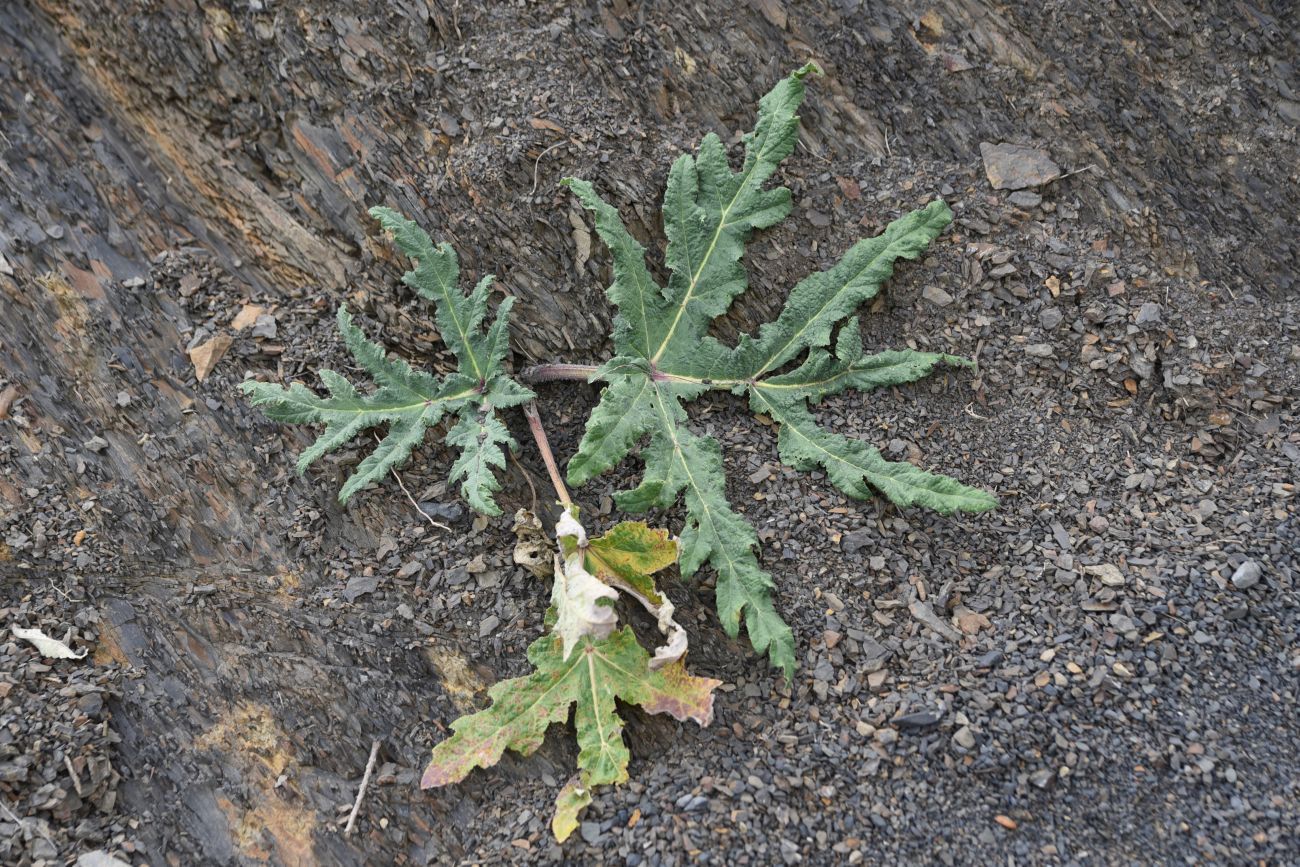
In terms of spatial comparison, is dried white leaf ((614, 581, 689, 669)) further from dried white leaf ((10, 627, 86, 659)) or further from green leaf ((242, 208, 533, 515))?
dried white leaf ((10, 627, 86, 659))

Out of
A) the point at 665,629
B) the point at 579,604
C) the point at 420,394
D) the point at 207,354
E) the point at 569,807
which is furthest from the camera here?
the point at 207,354

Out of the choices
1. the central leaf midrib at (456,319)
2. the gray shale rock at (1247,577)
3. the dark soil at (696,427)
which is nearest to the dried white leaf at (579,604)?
the dark soil at (696,427)

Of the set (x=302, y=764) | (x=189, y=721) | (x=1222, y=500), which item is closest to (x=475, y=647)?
(x=302, y=764)

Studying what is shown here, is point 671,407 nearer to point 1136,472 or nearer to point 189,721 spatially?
point 1136,472

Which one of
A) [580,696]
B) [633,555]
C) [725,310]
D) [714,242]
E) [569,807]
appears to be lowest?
[569,807]

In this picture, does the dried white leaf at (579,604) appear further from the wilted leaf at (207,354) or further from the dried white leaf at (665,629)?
the wilted leaf at (207,354)

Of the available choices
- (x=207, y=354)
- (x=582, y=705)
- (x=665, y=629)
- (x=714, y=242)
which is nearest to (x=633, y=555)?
(x=665, y=629)

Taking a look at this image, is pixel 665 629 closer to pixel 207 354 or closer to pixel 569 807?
pixel 569 807
